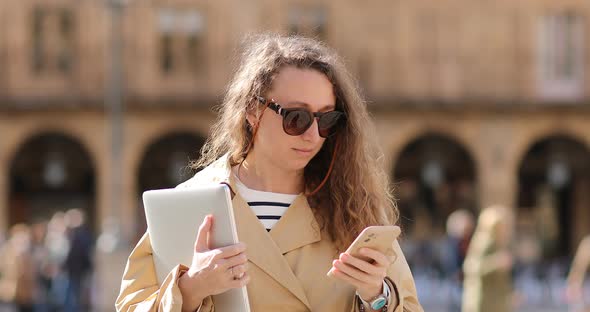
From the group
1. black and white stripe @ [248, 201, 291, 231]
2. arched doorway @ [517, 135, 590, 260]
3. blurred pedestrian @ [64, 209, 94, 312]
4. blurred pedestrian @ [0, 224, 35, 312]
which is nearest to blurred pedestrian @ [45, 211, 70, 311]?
blurred pedestrian @ [64, 209, 94, 312]

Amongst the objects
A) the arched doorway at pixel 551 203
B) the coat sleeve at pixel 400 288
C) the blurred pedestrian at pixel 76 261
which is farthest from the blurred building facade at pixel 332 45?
the coat sleeve at pixel 400 288

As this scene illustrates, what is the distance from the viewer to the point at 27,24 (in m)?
28.4

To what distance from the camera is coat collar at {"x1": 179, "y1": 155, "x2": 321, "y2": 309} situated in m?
2.85

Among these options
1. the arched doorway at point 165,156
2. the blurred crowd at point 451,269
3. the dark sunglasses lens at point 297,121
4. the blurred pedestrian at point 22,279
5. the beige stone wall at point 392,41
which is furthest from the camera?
the arched doorway at point 165,156

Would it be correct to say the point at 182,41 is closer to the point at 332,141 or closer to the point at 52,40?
the point at 52,40

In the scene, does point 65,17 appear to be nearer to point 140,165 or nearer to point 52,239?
point 140,165

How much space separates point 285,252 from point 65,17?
87.8 feet

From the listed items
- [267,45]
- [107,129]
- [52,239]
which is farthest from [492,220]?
[107,129]

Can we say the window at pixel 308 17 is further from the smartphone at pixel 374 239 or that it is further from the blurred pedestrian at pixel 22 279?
the smartphone at pixel 374 239

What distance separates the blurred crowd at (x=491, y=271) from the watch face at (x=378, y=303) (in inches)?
40.0

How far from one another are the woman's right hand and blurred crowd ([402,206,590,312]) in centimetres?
126

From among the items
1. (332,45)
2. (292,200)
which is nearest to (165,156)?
(332,45)

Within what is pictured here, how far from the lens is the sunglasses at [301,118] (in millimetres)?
2916

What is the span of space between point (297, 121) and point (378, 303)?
1.78 feet
